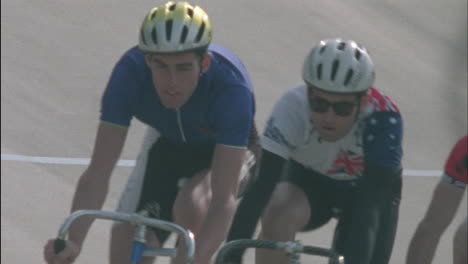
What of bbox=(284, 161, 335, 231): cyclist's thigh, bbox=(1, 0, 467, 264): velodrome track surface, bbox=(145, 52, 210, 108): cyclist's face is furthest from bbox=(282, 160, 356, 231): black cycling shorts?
bbox=(1, 0, 467, 264): velodrome track surface

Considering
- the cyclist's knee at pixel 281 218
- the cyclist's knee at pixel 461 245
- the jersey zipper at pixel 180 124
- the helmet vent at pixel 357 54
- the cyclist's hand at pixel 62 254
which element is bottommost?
the cyclist's knee at pixel 461 245

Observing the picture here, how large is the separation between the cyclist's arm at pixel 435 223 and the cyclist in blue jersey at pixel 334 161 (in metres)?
0.15

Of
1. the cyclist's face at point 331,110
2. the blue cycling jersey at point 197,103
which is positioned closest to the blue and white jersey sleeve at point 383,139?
the cyclist's face at point 331,110

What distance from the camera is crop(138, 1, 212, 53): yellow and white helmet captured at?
436cm

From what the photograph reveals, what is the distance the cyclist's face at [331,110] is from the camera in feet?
15.2

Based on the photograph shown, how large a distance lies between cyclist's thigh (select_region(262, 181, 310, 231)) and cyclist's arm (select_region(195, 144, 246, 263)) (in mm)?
272

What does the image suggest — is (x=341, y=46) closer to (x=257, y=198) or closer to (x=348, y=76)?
(x=348, y=76)

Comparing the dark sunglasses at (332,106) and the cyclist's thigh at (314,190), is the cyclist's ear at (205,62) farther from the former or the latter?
the cyclist's thigh at (314,190)

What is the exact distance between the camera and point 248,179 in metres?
5.01

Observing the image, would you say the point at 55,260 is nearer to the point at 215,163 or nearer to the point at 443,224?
the point at 215,163

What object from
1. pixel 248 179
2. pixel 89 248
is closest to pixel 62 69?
pixel 89 248

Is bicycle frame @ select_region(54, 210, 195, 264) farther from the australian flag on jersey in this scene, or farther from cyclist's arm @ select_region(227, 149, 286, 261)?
the australian flag on jersey

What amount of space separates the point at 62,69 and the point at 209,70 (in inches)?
214

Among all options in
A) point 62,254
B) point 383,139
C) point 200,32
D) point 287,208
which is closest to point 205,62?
point 200,32
